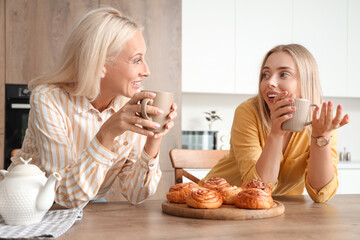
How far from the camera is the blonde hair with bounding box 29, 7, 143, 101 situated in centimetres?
145

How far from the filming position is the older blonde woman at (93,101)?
1.35 meters

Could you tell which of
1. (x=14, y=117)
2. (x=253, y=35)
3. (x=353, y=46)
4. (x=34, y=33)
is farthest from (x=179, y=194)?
(x=353, y=46)

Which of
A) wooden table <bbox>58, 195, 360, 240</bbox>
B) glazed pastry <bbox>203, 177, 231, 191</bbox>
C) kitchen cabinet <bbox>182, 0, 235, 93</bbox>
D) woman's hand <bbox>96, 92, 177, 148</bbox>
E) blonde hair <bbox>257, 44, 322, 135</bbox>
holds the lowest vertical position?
wooden table <bbox>58, 195, 360, 240</bbox>

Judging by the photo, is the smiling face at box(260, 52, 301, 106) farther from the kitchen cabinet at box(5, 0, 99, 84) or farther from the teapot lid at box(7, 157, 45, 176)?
the kitchen cabinet at box(5, 0, 99, 84)

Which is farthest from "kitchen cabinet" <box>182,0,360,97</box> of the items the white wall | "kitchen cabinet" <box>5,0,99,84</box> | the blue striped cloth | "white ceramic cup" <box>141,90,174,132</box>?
Result: the blue striped cloth

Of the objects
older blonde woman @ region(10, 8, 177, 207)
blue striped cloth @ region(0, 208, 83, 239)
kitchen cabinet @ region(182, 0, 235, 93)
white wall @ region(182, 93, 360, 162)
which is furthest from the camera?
white wall @ region(182, 93, 360, 162)

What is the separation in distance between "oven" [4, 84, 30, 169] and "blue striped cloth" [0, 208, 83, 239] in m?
2.26

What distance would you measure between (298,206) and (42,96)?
2.87 ft

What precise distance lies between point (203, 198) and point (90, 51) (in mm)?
697

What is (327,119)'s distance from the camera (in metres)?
1.35

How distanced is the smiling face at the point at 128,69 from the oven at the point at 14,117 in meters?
1.83

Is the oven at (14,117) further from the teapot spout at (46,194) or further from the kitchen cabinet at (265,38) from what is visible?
the teapot spout at (46,194)

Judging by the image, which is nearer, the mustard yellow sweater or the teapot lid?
the teapot lid

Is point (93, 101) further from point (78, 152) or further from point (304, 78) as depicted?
point (304, 78)
